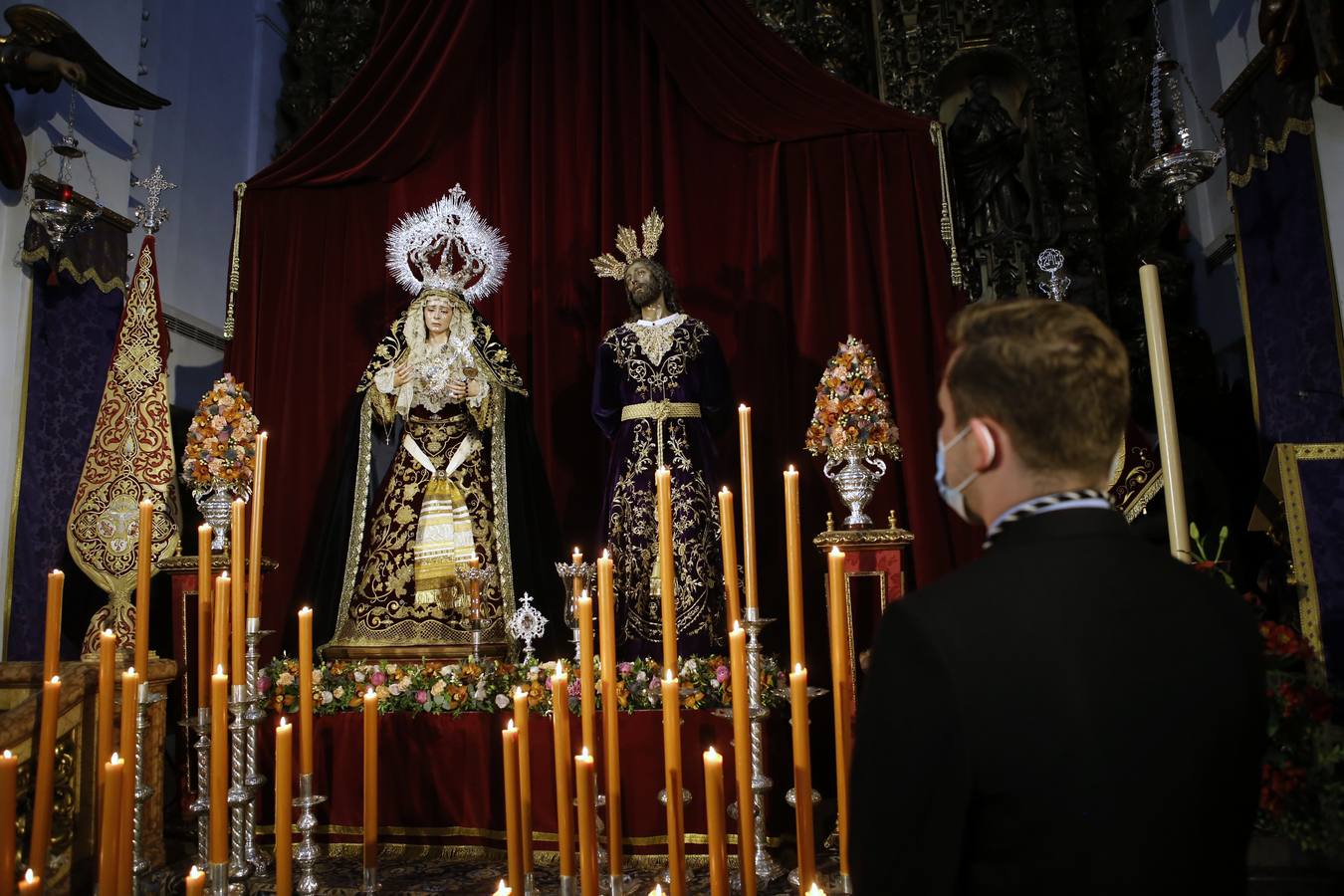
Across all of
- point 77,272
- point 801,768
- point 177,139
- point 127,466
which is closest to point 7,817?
point 801,768

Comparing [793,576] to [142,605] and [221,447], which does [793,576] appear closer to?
[142,605]

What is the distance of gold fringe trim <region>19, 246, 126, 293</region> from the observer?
4.56 metres

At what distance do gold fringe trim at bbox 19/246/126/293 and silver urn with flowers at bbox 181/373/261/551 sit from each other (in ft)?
3.54

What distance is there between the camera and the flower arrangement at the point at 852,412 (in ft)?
13.7

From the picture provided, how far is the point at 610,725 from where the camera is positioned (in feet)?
6.71

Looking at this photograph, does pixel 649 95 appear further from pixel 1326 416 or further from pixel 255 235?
pixel 1326 416

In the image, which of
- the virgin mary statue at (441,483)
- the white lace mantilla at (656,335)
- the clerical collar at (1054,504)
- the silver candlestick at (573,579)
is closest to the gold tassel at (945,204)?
the white lace mantilla at (656,335)

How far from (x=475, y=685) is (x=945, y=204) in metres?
3.06

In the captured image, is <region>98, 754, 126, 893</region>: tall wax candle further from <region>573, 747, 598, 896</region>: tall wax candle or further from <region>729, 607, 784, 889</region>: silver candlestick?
<region>729, 607, 784, 889</region>: silver candlestick

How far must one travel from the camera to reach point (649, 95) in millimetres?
5512

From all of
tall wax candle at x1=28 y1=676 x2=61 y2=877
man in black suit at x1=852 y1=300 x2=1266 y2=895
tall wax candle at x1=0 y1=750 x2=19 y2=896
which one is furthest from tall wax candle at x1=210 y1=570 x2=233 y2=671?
man in black suit at x1=852 y1=300 x2=1266 y2=895

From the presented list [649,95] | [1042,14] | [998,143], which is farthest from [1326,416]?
[649,95]

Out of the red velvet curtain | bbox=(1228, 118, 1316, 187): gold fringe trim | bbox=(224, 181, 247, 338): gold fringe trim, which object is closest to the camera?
bbox=(1228, 118, 1316, 187): gold fringe trim

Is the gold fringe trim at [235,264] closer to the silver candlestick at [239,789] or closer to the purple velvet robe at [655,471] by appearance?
the purple velvet robe at [655,471]
